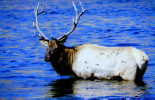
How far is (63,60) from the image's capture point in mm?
13539

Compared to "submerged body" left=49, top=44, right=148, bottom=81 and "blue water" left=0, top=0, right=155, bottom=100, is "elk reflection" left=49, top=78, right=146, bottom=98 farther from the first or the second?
"submerged body" left=49, top=44, right=148, bottom=81

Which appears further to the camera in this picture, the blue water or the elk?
the elk

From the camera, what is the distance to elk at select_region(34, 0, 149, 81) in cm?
1245

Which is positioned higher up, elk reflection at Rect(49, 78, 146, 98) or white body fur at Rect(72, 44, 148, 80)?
white body fur at Rect(72, 44, 148, 80)

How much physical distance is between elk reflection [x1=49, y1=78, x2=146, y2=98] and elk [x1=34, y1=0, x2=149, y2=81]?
19 cm

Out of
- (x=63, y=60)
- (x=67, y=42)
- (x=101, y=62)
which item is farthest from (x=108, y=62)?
(x=67, y=42)

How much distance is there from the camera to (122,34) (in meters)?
24.1

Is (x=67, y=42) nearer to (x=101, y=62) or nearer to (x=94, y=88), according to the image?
(x=101, y=62)

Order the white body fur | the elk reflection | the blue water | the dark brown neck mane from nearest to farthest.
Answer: the elk reflection, the blue water, the white body fur, the dark brown neck mane

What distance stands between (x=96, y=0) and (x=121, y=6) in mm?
6724

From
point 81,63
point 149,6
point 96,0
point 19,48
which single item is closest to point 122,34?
point 19,48

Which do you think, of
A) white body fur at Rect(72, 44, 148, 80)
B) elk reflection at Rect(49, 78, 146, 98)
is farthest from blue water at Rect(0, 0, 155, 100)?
white body fur at Rect(72, 44, 148, 80)

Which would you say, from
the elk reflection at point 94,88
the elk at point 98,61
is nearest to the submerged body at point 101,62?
the elk at point 98,61

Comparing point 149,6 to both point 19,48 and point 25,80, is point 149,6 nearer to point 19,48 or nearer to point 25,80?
point 19,48
